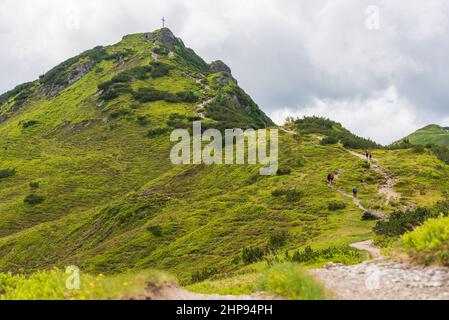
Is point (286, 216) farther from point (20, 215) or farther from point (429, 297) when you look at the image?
point (20, 215)

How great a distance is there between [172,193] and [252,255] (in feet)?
79.3

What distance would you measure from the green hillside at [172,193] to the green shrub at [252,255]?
3.7 inches

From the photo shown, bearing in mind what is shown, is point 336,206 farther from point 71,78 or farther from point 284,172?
point 71,78

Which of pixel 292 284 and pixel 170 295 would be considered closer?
pixel 292 284

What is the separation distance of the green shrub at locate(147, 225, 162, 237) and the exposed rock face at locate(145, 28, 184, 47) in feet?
388

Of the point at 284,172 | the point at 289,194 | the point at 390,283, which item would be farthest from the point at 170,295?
the point at 284,172

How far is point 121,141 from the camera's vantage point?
75438 mm

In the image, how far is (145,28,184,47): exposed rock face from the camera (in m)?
148

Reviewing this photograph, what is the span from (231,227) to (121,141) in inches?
1884

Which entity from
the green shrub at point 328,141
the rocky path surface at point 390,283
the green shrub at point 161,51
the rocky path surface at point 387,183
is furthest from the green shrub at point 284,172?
the green shrub at point 161,51

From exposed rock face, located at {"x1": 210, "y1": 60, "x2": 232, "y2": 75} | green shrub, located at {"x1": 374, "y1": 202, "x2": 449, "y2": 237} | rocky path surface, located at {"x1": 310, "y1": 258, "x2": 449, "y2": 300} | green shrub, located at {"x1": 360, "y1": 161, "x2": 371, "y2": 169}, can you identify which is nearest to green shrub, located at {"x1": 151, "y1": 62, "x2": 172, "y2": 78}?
exposed rock face, located at {"x1": 210, "y1": 60, "x2": 232, "y2": 75}

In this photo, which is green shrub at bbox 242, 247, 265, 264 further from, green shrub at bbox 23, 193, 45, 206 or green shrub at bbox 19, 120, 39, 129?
green shrub at bbox 19, 120, 39, 129

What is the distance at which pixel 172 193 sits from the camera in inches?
1847
